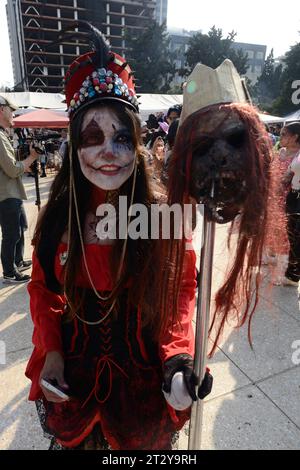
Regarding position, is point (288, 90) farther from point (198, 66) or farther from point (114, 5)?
point (114, 5)

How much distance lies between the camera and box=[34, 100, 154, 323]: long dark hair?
1.12 m

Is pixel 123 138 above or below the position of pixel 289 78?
below

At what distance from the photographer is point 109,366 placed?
1.17 m

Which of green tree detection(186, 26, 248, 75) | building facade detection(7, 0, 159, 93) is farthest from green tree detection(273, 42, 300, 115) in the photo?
building facade detection(7, 0, 159, 93)

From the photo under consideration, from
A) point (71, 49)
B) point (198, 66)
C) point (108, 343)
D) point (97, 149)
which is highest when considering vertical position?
point (71, 49)

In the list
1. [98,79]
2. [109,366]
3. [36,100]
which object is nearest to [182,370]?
[109,366]

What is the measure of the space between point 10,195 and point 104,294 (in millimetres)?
2369

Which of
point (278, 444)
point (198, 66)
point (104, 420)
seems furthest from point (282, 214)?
point (278, 444)

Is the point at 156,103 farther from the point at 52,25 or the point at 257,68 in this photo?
the point at 257,68

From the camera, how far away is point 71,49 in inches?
2008

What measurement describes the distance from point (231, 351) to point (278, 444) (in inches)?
30.0

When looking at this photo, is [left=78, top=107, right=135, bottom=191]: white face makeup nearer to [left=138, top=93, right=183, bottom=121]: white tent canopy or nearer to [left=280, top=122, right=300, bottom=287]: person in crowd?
[left=280, top=122, right=300, bottom=287]: person in crowd

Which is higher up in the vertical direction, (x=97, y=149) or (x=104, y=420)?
(x=97, y=149)

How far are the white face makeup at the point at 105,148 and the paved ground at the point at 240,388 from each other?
49cm
